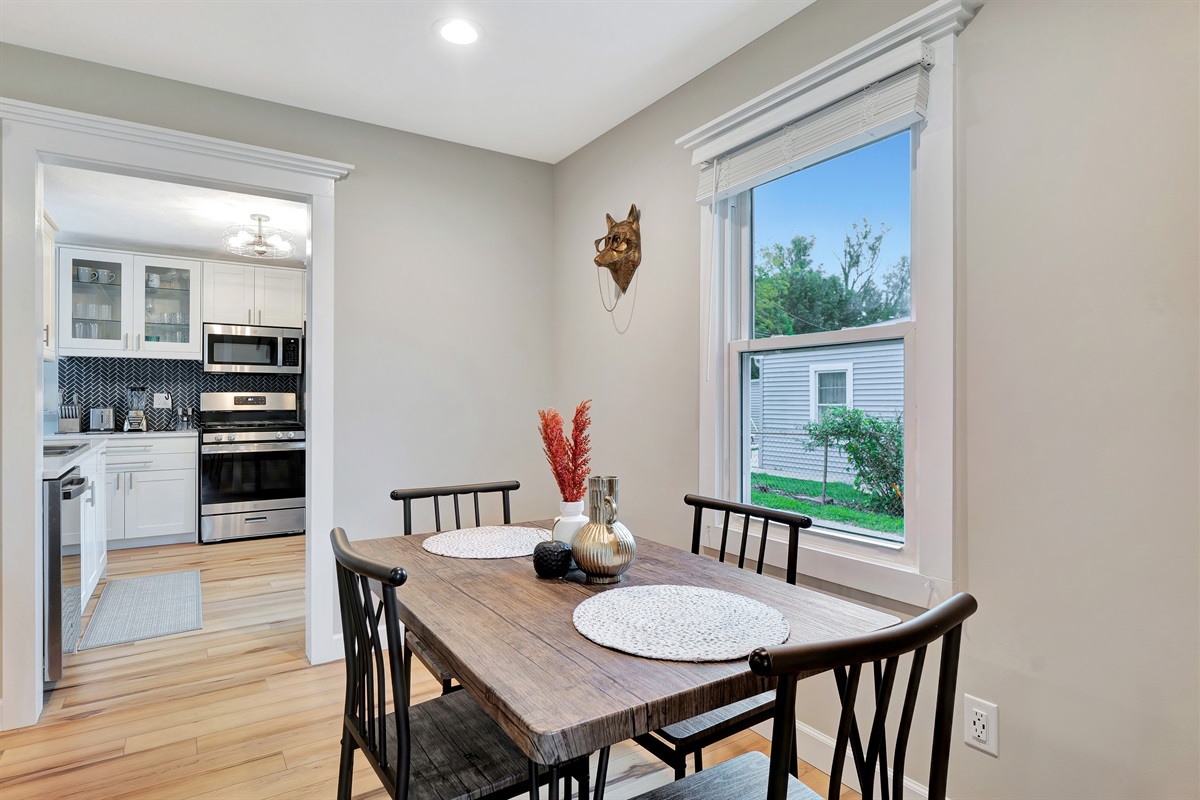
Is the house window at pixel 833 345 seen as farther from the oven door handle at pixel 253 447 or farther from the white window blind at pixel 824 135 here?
the oven door handle at pixel 253 447

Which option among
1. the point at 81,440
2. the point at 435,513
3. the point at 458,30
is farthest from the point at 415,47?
the point at 81,440

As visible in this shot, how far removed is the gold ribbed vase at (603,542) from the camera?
4.85ft

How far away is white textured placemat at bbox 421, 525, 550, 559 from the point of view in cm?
177

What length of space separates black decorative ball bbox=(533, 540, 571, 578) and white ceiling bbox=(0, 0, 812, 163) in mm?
1730

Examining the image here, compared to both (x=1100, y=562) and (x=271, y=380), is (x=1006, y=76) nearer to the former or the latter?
(x=1100, y=562)

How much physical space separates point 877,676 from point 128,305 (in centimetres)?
611

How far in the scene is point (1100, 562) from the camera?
4.67 feet

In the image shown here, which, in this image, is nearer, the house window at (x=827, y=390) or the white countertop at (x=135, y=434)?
the house window at (x=827, y=390)

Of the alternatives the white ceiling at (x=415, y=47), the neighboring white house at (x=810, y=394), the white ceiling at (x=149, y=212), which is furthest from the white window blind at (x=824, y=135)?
the white ceiling at (x=149, y=212)

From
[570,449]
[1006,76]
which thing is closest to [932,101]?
[1006,76]

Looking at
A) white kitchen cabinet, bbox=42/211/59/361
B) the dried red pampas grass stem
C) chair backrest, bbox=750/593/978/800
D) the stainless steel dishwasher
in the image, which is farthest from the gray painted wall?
white kitchen cabinet, bbox=42/211/59/361

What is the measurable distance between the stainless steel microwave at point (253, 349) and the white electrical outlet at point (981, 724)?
5.67 m

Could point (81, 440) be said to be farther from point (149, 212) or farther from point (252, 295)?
point (252, 295)

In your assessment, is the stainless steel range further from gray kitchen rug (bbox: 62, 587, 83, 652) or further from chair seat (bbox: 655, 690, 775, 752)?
chair seat (bbox: 655, 690, 775, 752)
